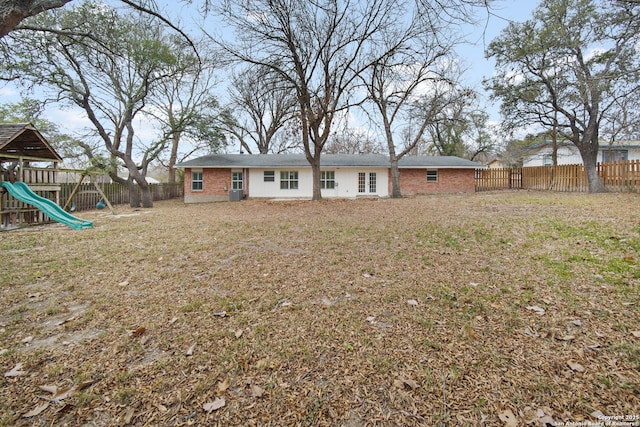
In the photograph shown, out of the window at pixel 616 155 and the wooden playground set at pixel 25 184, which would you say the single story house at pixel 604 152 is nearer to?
the window at pixel 616 155

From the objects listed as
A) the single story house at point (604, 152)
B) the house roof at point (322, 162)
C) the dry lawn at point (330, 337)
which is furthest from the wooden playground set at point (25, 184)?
the single story house at point (604, 152)

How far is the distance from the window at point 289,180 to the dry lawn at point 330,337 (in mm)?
15395

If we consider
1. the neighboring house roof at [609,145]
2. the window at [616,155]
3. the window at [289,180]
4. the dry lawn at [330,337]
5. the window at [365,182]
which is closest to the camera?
the dry lawn at [330,337]

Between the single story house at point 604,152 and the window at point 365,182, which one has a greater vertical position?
the single story house at point 604,152

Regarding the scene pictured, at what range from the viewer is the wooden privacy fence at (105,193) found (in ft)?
50.0

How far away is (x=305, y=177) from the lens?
20.5 meters

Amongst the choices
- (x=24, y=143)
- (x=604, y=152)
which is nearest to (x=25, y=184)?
(x=24, y=143)

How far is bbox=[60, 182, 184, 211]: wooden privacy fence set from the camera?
15.2 m

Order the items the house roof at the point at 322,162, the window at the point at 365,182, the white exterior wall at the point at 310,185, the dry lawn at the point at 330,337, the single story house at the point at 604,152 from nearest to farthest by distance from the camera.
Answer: the dry lawn at the point at 330,337 → the house roof at the point at 322,162 → the white exterior wall at the point at 310,185 → the window at the point at 365,182 → the single story house at the point at 604,152

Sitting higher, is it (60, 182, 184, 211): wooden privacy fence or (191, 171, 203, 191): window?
(191, 171, 203, 191): window

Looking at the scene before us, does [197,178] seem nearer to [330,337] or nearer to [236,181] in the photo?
[236,181]

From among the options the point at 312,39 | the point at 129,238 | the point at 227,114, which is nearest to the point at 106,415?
the point at 129,238

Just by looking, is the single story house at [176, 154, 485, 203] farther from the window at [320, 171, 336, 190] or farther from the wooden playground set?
the wooden playground set

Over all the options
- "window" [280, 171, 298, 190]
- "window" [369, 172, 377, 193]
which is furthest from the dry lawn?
"window" [369, 172, 377, 193]
